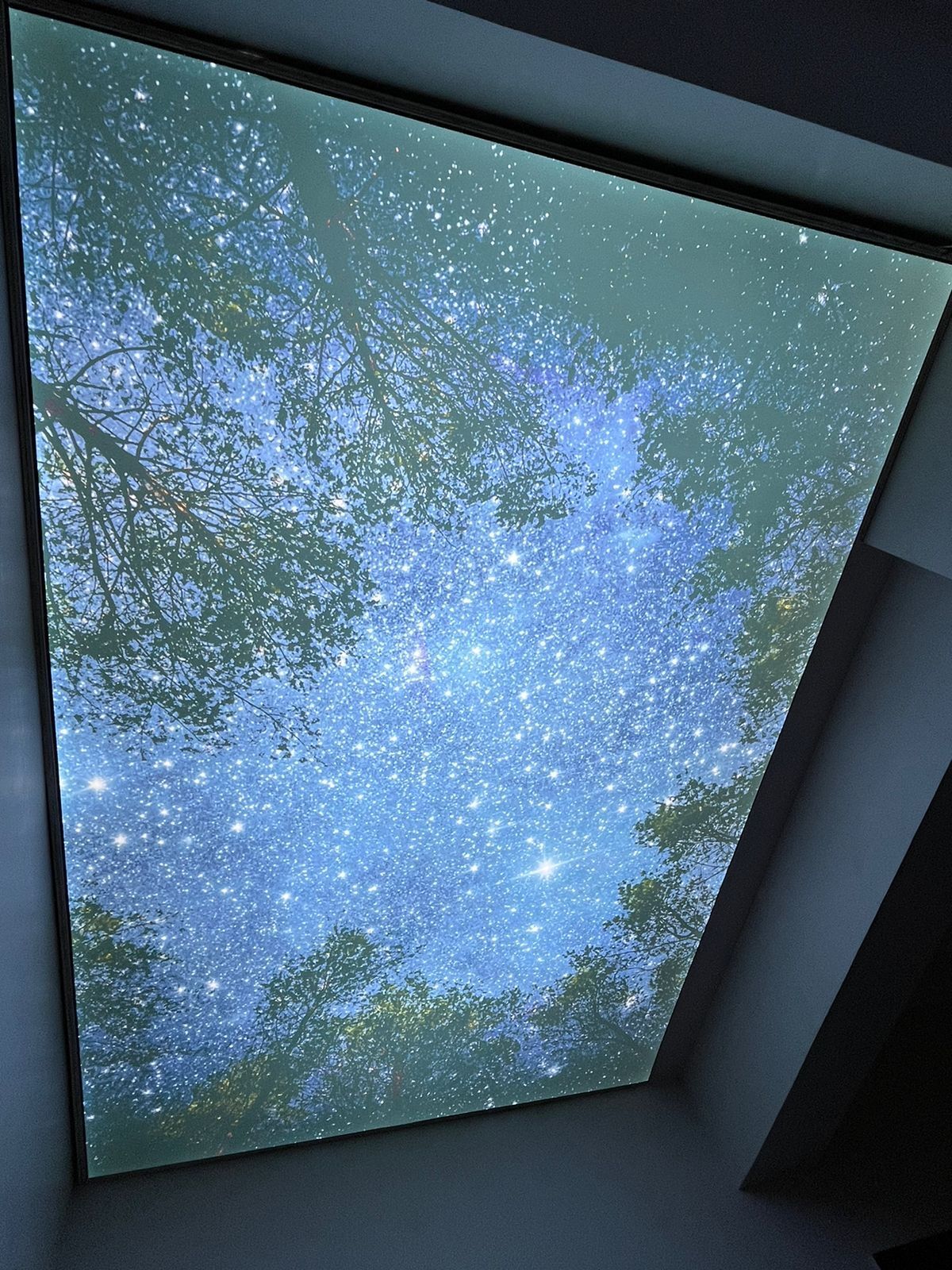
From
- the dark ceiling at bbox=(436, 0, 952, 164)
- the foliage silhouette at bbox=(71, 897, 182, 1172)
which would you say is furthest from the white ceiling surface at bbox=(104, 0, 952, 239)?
the foliage silhouette at bbox=(71, 897, 182, 1172)

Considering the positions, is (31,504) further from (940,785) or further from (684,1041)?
(684,1041)

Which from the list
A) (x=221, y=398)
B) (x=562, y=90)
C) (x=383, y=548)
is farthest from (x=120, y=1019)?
(x=562, y=90)

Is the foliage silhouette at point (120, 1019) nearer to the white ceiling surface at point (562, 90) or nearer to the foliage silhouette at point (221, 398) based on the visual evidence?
the foliage silhouette at point (221, 398)

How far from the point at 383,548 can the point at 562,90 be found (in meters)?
1.05

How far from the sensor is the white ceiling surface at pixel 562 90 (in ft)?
4.24

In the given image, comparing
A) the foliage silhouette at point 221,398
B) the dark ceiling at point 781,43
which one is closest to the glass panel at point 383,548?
the foliage silhouette at point 221,398

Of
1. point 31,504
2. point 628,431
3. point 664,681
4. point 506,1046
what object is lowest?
point 506,1046

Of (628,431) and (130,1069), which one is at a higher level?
(628,431)

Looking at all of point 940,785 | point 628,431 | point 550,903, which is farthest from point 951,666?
point 550,903

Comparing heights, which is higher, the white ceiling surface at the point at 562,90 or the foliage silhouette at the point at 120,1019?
the white ceiling surface at the point at 562,90

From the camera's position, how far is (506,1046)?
2.92 m

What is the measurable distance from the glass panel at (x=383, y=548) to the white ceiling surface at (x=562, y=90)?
10 centimetres

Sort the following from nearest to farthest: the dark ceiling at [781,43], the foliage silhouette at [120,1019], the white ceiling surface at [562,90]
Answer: the dark ceiling at [781,43], the white ceiling surface at [562,90], the foliage silhouette at [120,1019]

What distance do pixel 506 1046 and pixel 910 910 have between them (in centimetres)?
158
